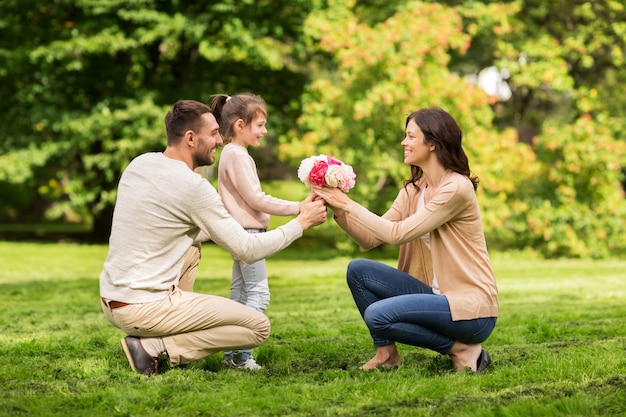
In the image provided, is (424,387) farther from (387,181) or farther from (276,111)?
(276,111)

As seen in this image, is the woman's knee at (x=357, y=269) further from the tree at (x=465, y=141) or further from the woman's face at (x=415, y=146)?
the tree at (x=465, y=141)

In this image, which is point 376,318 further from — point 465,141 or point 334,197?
point 465,141

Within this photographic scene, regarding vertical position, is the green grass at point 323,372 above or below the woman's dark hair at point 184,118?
below

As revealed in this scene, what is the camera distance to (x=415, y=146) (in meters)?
5.07

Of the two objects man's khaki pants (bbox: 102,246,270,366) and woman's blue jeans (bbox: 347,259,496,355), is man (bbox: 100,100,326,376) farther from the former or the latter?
woman's blue jeans (bbox: 347,259,496,355)

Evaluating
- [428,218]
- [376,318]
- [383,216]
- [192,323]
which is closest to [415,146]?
[428,218]

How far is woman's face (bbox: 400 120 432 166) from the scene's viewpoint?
5066mm

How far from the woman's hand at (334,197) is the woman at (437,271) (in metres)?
0.02

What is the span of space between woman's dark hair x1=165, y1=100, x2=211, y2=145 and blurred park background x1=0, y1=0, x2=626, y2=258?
33.9 feet

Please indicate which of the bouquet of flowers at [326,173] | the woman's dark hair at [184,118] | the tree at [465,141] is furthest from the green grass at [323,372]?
the tree at [465,141]

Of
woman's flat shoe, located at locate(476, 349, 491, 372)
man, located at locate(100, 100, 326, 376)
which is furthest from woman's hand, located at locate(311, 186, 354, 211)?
woman's flat shoe, located at locate(476, 349, 491, 372)

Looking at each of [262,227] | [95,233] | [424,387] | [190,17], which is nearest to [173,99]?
[190,17]

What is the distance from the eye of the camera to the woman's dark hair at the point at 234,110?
5.41m

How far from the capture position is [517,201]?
15.9 m
